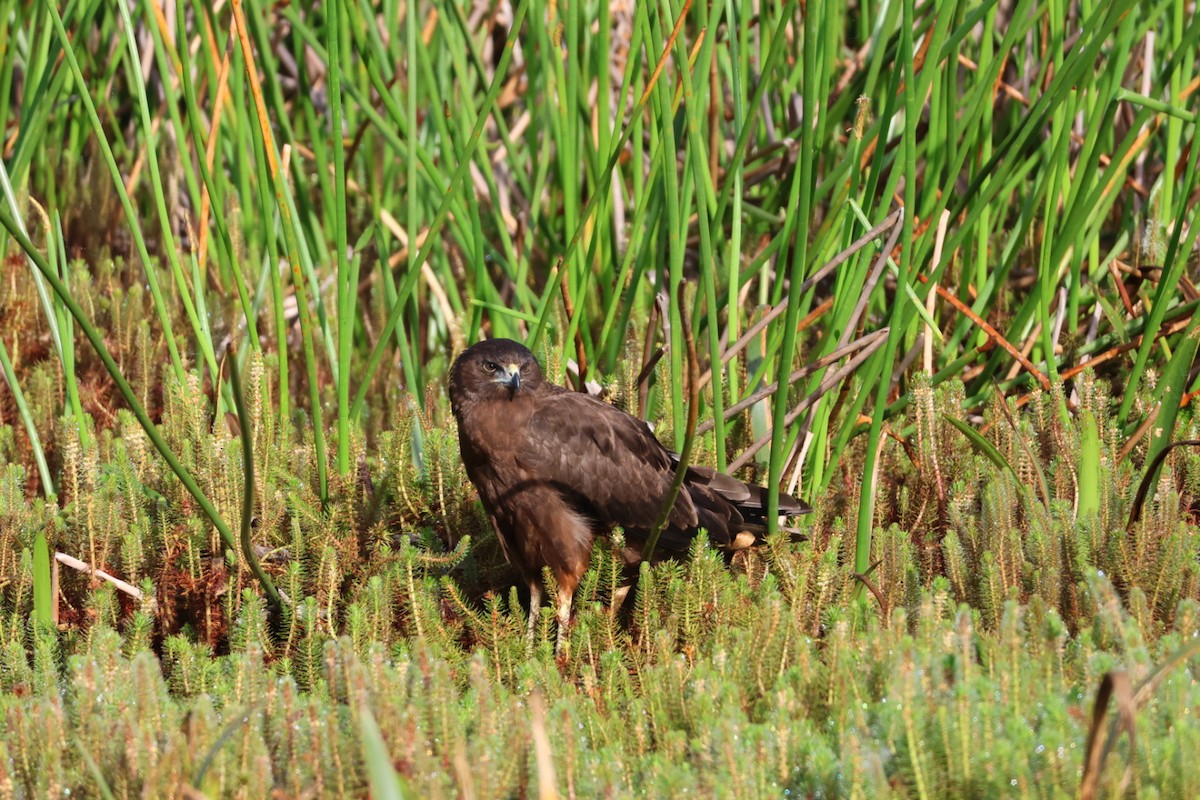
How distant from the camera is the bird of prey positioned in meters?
3.54

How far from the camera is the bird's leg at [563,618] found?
329 centimetres

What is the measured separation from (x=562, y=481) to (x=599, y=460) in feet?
0.39

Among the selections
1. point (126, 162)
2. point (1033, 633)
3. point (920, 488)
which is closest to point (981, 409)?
point (920, 488)

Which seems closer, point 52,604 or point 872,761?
point 872,761

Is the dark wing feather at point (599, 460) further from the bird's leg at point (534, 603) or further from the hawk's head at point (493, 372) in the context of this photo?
the bird's leg at point (534, 603)

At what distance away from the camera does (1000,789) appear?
6.80ft

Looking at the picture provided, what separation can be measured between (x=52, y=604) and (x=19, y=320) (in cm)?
188

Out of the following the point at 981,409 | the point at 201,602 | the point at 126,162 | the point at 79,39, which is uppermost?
the point at 79,39

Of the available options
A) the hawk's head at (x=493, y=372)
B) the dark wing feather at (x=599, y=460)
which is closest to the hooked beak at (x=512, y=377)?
the hawk's head at (x=493, y=372)

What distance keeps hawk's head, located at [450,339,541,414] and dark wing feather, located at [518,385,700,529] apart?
10 cm

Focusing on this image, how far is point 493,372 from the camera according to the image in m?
3.58

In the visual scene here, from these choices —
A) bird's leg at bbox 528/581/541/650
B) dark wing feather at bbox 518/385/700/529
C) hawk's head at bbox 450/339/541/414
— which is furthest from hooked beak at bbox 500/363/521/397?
bird's leg at bbox 528/581/541/650

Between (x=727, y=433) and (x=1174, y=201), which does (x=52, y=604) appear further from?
(x=1174, y=201)

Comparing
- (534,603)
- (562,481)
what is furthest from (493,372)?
(534,603)
